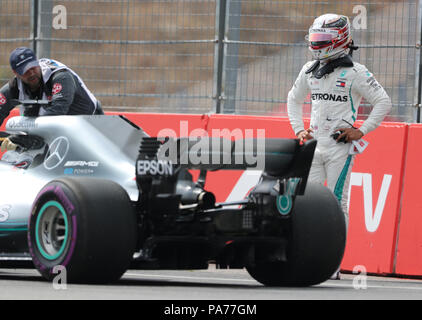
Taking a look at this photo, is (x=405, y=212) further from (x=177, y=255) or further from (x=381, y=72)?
(x=177, y=255)

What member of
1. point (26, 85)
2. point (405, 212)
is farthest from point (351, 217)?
point (26, 85)

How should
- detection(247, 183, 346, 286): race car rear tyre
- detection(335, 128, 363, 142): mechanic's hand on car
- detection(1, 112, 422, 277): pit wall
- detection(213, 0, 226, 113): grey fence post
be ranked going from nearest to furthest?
detection(247, 183, 346, 286): race car rear tyre < detection(335, 128, 363, 142): mechanic's hand on car < detection(1, 112, 422, 277): pit wall < detection(213, 0, 226, 113): grey fence post

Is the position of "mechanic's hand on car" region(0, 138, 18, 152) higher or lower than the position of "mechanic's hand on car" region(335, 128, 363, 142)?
lower

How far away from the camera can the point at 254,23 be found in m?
11.6

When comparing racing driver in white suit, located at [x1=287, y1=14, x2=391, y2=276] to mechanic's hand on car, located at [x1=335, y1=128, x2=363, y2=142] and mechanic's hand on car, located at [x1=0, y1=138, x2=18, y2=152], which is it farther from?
mechanic's hand on car, located at [x1=0, y1=138, x2=18, y2=152]

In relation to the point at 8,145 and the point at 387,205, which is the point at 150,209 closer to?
the point at 8,145

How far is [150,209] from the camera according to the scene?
291 inches

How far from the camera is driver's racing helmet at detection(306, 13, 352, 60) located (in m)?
9.41

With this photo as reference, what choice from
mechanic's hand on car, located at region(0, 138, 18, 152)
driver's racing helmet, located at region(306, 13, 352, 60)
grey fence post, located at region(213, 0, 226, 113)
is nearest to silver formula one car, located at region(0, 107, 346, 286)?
mechanic's hand on car, located at region(0, 138, 18, 152)

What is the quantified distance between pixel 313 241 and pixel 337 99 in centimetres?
192

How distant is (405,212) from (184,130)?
2.19 meters

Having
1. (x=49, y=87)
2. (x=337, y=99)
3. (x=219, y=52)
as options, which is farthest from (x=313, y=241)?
(x=219, y=52)

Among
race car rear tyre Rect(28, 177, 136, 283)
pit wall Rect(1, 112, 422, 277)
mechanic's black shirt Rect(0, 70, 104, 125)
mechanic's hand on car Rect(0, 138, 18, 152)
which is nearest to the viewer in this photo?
race car rear tyre Rect(28, 177, 136, 283)
